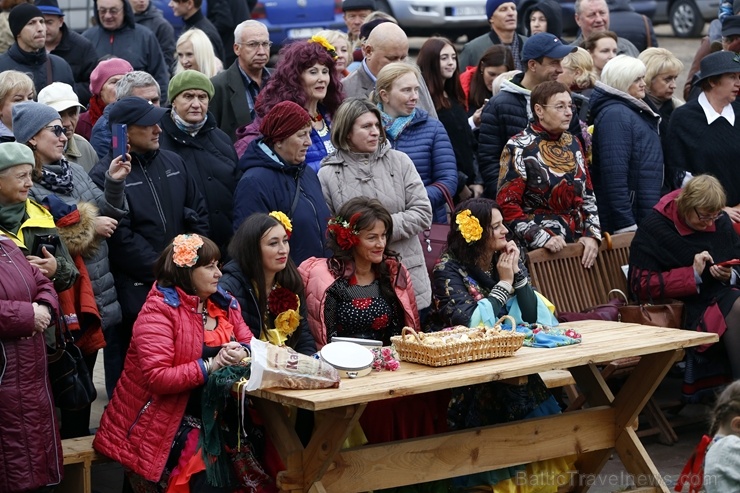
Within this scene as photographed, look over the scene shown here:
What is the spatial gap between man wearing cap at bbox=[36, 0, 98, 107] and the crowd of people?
2 cm

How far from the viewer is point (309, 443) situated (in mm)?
5621

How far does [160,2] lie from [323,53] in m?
7.26

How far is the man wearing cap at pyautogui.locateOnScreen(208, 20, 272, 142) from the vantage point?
26.9 ft

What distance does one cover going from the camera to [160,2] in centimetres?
1431

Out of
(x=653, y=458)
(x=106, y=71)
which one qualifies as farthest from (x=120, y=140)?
(x=653, y=458)

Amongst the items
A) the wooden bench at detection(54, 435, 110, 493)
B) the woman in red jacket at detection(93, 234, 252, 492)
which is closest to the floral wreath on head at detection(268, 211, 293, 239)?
the woman in red jacket at detection(93, 234, 252, 492)

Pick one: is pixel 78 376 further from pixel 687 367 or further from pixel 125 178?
pixel 687 367

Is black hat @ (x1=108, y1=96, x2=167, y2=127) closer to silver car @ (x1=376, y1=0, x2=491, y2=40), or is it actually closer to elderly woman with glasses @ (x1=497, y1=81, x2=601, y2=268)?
elderly woman with glasses @ (x1=497, y1=81, x2=601, y2=268)

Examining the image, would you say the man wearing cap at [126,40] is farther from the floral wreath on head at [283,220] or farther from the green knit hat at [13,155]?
the green knit hat at [13,155]

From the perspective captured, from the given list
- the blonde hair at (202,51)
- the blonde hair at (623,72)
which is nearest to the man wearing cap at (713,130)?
the blonde hair at (623,72)

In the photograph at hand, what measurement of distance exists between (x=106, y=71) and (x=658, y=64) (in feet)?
12.5

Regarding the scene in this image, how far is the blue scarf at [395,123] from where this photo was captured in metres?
7.58

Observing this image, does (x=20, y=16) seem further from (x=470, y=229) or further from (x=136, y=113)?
(x=470, y=229)

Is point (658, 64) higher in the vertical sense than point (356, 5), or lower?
lower
